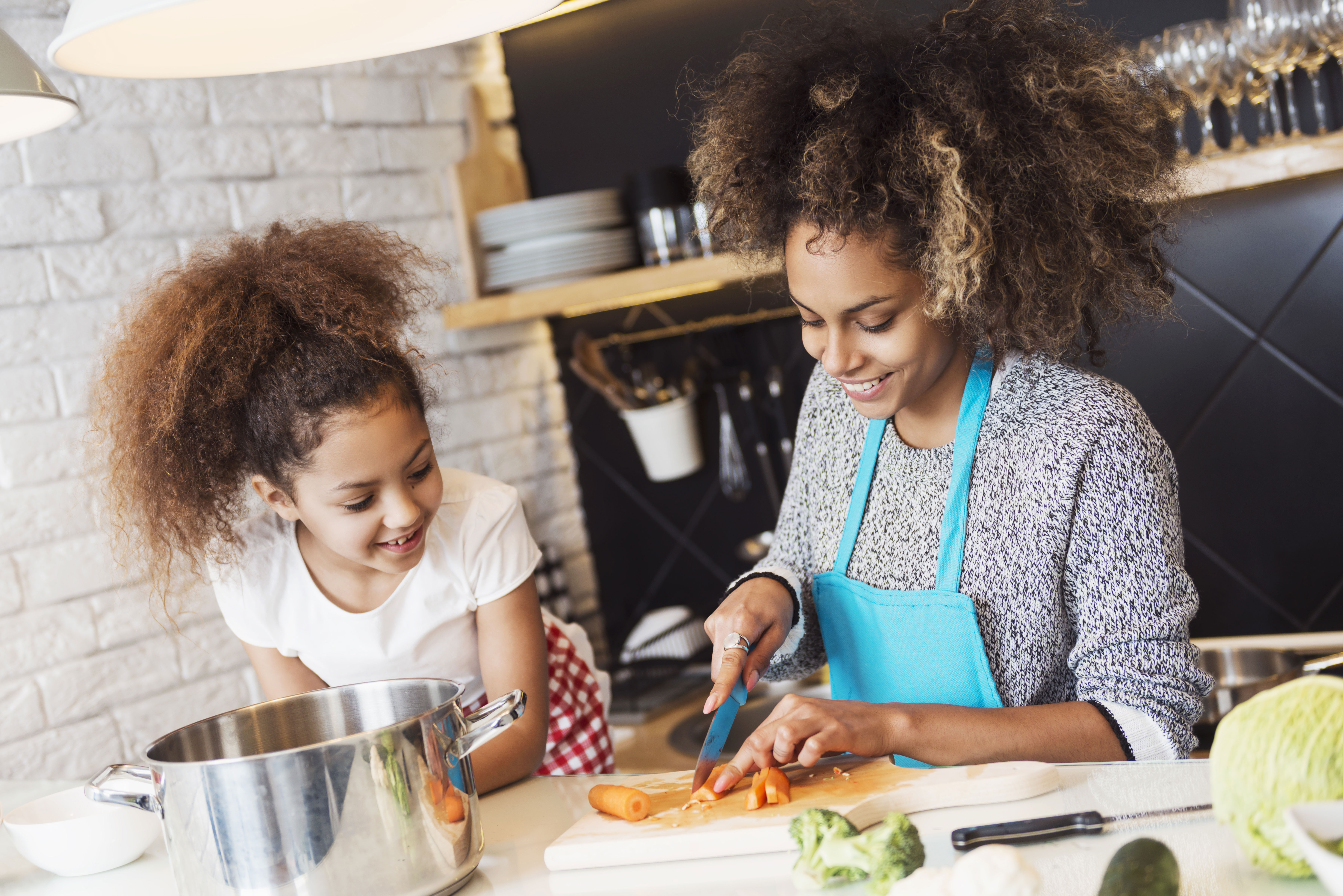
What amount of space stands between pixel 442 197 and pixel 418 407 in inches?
47.7

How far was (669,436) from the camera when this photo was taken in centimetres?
231

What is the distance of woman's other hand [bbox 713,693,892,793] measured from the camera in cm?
92

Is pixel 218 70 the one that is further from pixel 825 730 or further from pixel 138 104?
pixel 138 104

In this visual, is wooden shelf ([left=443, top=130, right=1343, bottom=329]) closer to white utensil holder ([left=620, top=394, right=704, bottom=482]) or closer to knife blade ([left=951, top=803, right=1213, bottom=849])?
white utensil holder ([left=620, top=394, right=704, bottom=482])

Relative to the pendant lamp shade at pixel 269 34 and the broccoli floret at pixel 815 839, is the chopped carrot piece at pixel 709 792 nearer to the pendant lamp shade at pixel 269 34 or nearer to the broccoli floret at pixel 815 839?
the broccoli floret at pixel 815 839

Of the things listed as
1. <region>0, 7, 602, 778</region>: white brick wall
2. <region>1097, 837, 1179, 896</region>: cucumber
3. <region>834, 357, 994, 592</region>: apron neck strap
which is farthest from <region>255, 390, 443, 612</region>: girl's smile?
<region>1097, 837, 1179, 896</region>: cucumber

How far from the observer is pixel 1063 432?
3.65 ft

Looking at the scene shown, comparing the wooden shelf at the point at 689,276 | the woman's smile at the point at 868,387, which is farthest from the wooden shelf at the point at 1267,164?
the woman's smile at the point at 868,387

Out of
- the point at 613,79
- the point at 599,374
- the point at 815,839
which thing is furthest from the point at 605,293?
the point at 815,839

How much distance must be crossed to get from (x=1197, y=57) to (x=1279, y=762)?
129cm

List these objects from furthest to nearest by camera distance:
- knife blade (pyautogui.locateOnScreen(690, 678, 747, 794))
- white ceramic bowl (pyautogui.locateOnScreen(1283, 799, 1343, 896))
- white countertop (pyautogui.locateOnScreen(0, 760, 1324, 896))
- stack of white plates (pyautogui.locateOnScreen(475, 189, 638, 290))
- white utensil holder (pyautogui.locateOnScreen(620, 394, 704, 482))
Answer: white utensil holder (pyautogui.locateOnScreen(620, 394, 704, 482)), stack of white plates (pyautogui.locateOnScreen(475, 189, 638, 290)), knife blade (pyautogui.locateOnScreen(690, 678, 747, 794)), white countertop (pyautogui.locateOnScreen(0, 760, 1324, 896)), white ceramic bowl (pyautogui.locateOnScreen(1283, 799, 1343, 896))

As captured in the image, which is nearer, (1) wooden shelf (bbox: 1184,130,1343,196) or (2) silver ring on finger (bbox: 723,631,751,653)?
(2) silver ring on finger (bbox: 723,631,751,653)

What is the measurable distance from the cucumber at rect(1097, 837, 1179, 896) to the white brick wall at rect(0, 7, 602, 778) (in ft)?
2.94

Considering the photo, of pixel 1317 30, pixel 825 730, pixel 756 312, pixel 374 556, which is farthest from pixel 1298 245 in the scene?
pixel 374 556
